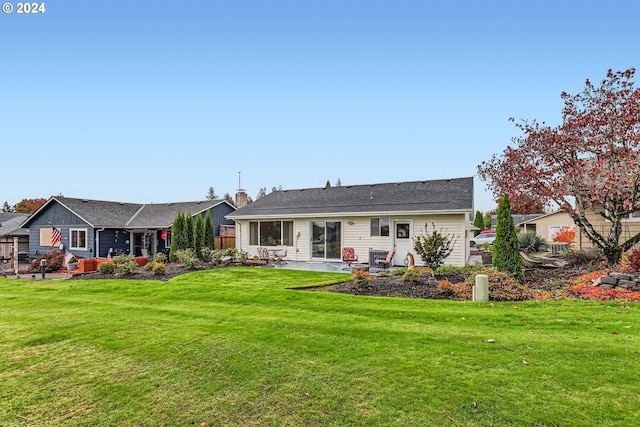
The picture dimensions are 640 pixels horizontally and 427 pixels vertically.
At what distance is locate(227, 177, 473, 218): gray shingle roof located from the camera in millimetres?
15906

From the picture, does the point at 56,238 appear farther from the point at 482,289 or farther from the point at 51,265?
the point at 482,289

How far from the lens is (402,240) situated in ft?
52.8

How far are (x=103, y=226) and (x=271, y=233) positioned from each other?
11332 mm

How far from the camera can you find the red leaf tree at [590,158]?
11344mm

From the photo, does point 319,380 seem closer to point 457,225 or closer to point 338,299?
point 338,299

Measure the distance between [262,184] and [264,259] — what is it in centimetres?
6647

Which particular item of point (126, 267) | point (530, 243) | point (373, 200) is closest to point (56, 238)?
point (126, 267)

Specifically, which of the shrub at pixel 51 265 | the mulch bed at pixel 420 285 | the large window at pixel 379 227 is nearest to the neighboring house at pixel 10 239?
the shrub at pixel 51 265

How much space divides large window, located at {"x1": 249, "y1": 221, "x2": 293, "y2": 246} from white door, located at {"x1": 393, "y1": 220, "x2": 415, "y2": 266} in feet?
18.6

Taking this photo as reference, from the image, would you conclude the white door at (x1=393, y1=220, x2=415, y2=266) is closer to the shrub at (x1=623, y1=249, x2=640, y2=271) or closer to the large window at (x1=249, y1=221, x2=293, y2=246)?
the large window at (x1=249, y1=221, x2=293, y2=246)

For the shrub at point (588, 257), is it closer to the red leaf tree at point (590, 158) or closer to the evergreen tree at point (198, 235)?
the red leaf tree at point (590, 158)

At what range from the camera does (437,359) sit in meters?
4.55

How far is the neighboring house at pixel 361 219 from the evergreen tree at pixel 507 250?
3970 millimetres

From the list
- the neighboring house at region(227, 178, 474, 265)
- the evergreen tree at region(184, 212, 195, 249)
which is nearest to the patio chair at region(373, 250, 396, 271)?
the neighboring house at region(227, 178, 474, 265)
